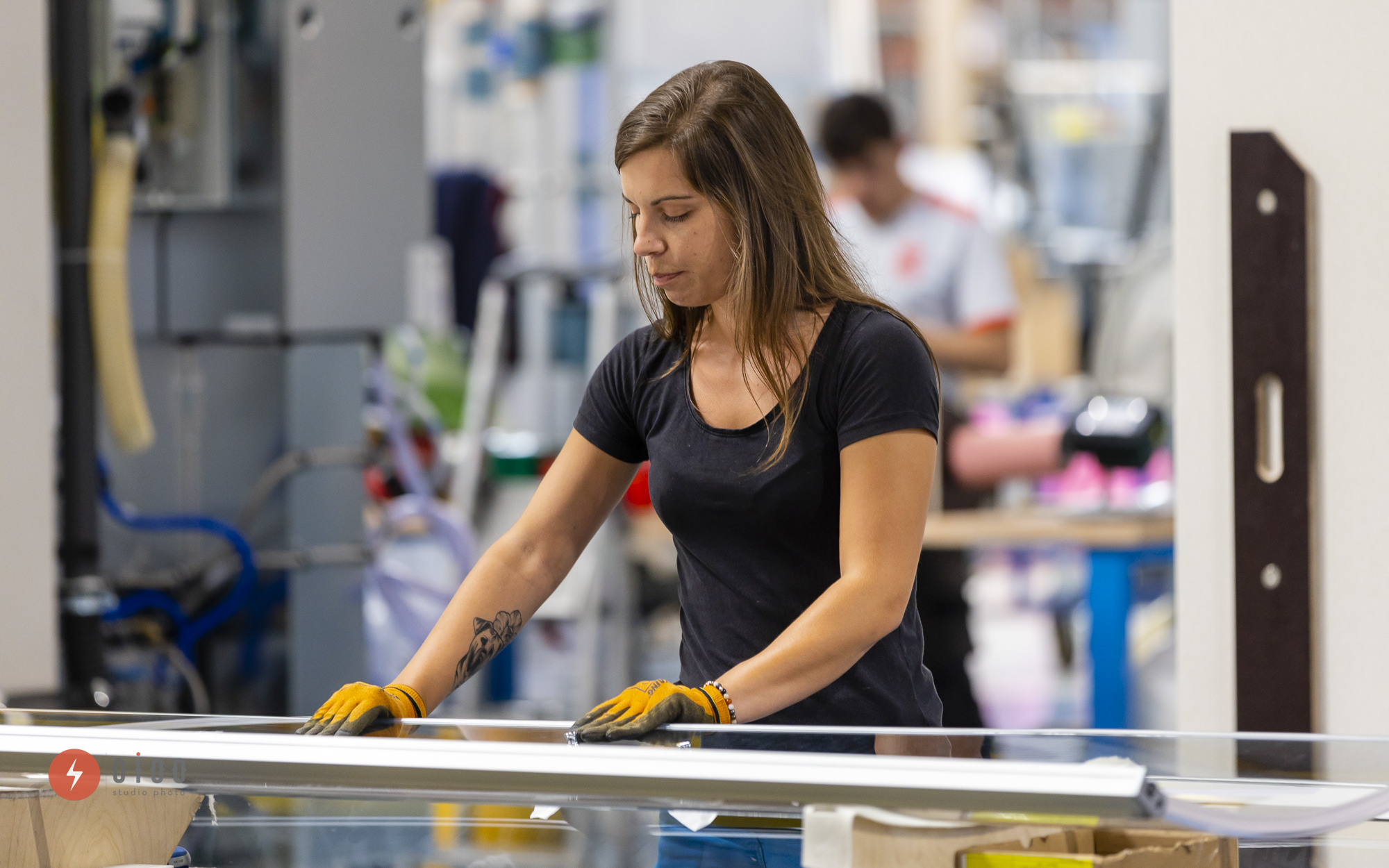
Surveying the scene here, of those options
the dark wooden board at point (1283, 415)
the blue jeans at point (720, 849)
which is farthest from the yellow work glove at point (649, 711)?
the dark wooden board at point (1283, 415)

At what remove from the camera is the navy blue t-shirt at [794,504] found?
1380mm

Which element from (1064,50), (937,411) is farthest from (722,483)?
(1064,50)

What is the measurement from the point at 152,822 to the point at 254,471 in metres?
2.79

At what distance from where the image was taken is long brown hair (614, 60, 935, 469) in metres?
1.38

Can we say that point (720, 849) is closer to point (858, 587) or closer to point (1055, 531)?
point (858, 587)

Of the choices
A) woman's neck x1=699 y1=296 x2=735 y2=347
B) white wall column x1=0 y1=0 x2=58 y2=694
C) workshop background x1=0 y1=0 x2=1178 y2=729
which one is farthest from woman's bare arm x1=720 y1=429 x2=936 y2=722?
white wall column x1=0 y1=0 x2=58 y2=694

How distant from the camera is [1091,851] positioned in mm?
1005

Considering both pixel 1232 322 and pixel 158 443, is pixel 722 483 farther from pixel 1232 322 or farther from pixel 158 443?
pixel 158 443

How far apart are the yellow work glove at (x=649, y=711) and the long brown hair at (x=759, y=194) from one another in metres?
0.25

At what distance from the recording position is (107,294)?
3379 mm

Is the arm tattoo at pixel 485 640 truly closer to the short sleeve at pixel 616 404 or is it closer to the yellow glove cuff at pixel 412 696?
the yellow glove cuff at pixel 412 696

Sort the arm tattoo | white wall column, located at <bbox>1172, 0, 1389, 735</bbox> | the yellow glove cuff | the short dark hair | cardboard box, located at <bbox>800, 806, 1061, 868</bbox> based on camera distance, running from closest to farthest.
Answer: cardboard box, located at <bbox>800, 806, 1061, 868</bbox>, the yellow glove cuff, the arm tattoo, white wall column, located at <bbox>1172, 0, 1389, 735</bbox>, the short dark hair

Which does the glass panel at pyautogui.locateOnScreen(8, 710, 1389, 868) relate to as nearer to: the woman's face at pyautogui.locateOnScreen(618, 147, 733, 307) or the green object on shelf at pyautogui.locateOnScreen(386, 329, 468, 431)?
the woman's face at pyautogui.locateOnScreen(618, 147, 733, 307)

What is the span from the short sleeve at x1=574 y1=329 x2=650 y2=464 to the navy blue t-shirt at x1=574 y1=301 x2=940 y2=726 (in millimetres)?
41
